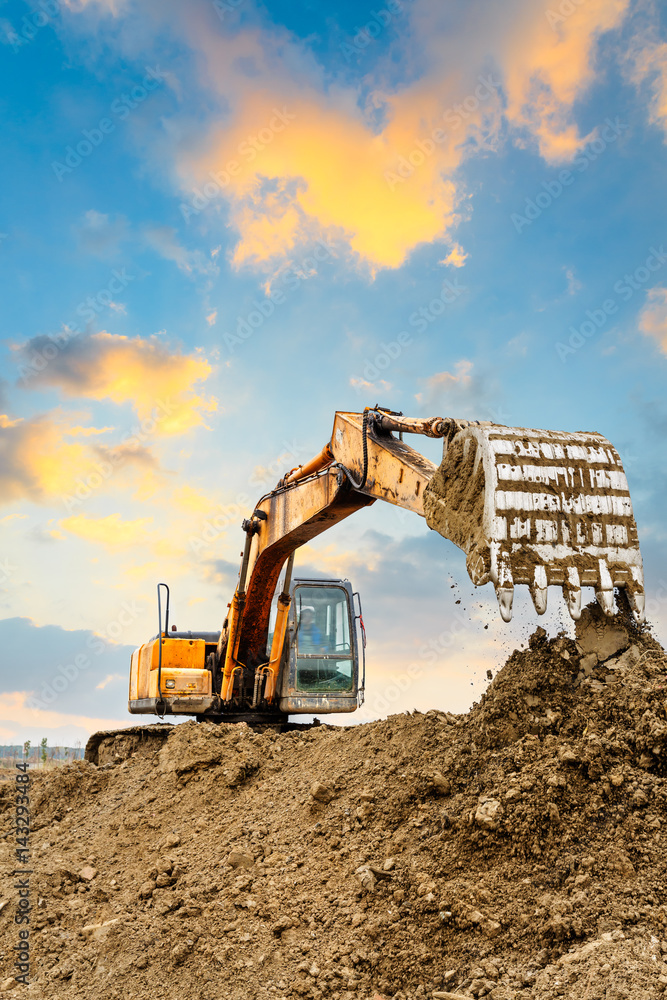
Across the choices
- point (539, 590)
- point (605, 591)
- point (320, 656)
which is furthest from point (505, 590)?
point (320, 656)

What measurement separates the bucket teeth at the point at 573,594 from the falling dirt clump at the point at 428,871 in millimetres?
321

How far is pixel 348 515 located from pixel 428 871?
3.51 m

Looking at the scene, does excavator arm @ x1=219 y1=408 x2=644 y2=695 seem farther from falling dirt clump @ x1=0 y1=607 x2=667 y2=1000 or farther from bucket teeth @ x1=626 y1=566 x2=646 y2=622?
falling dirt clump @ x1=0 y1=607 x2=667 y2=1000

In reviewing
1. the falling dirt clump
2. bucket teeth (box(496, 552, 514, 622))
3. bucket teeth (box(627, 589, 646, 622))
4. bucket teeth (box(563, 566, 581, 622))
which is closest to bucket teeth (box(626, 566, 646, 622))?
bucket teeth (box(627, 589, 646, 622))

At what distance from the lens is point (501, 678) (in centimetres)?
416

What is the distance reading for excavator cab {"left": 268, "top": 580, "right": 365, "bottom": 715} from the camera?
807cm

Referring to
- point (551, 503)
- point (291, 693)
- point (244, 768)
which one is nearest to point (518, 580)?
point (551, 503)

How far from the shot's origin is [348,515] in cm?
652

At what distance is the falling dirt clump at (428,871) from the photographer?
2.96 m

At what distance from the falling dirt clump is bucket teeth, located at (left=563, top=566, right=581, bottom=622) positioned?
32cm

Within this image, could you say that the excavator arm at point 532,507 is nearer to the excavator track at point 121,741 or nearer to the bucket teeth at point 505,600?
the bucket teeth at point 505,600

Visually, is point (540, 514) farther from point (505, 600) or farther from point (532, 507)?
point (505, 600)

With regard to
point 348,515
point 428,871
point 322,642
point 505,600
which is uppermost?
point 348,515

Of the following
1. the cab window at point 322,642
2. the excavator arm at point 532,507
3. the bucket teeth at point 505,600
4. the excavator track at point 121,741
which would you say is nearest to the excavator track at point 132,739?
the excavator track at point 121,741
